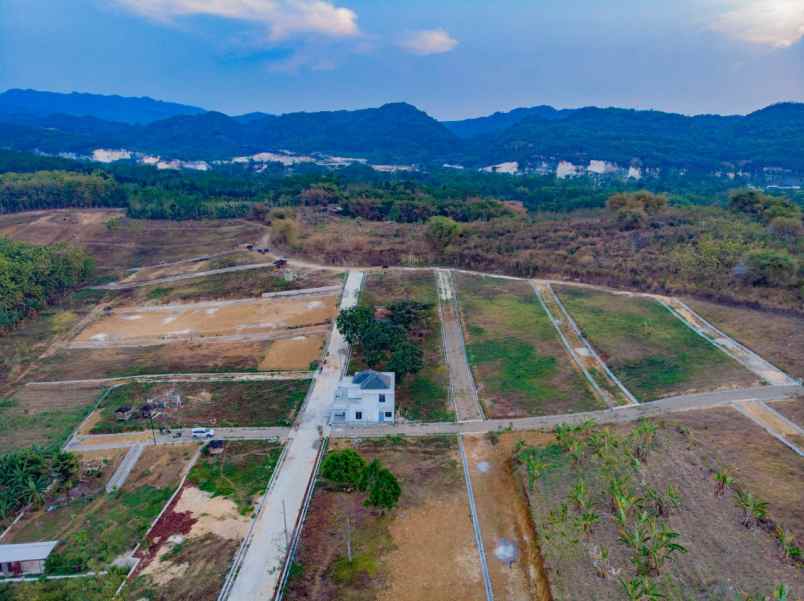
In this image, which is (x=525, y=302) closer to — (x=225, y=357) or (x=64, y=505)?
(x=225, y=357)

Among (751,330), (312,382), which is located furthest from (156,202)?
(751,330)

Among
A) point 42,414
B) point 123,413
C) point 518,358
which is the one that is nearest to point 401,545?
point 518,358

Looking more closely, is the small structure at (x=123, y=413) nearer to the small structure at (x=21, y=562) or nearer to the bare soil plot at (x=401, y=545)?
the small structure at (x=21, y=562)

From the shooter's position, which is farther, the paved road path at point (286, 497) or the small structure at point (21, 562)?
the small structure at point (21, 562)

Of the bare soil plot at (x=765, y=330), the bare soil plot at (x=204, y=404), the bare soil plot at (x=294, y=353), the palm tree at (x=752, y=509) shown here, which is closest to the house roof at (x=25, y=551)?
the bare soil plot at (x=204, y=404)

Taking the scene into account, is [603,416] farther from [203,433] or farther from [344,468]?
[203,433]
